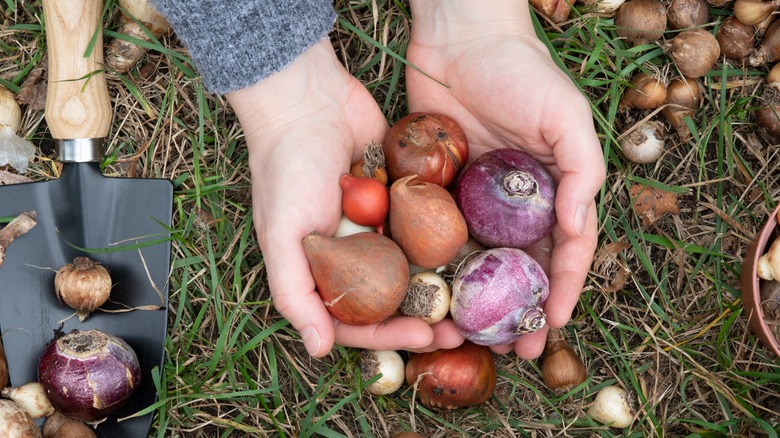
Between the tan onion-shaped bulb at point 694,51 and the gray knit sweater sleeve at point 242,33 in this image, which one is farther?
the tan onion-shaped bulb at point 694,51

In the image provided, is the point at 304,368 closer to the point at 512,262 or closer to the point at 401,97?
the point at 512,262

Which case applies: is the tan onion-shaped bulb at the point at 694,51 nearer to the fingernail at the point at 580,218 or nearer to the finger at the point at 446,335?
the fingernail at the point at 580,218

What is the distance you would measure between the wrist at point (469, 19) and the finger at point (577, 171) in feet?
1.44

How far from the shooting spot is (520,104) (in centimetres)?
227

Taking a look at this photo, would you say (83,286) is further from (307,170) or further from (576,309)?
(576,309)

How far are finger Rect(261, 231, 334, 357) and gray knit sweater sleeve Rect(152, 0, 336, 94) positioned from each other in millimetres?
575

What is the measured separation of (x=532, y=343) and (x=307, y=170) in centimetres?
93

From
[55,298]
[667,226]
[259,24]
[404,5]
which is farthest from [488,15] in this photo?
[55,298]

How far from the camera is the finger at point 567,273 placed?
2.24 meters

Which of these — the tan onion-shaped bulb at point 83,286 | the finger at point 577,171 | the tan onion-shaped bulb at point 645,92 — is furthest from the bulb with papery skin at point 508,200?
the tan onion-shaped bulb at point 83,286

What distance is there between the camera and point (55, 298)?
8.26ft

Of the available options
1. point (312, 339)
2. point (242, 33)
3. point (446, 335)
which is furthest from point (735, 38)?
point (312, 339)

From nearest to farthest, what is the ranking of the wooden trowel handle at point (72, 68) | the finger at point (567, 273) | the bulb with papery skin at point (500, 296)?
1. the bulb with papery skin at point (500, 296)
2. the finger at point (567, 273)
3. the wooden trowel handle at point (72, 68)

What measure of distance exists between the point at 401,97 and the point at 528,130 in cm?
61
